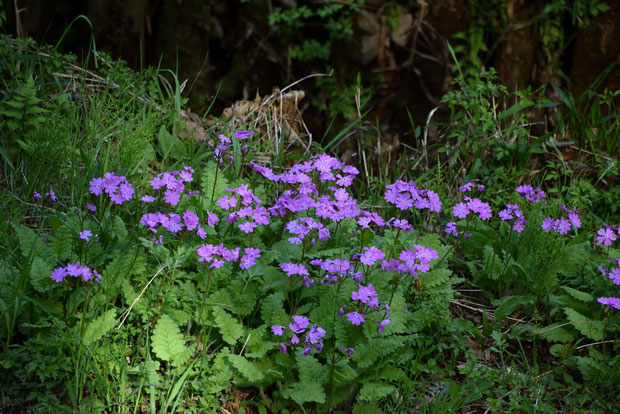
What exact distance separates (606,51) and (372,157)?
2.28 m

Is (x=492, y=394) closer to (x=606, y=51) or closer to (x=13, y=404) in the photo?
(x=13, y=404)

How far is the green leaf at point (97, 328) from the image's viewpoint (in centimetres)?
214

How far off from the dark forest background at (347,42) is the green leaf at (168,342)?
2.90 metres

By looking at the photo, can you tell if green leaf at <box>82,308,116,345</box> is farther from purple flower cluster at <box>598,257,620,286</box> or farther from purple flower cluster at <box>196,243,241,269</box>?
purple flower cluster at <box>598,257,620,286</box>

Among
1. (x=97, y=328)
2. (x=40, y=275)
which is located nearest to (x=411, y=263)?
(x=97, y=328)

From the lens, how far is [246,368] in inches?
85.2

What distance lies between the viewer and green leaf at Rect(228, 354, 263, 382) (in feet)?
7.07

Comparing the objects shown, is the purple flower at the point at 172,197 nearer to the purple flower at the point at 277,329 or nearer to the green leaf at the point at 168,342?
the green leaf at the point at 168,342

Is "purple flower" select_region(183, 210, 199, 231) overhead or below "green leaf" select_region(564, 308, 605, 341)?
overhead

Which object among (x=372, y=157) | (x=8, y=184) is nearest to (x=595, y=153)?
(x=372, y=157)

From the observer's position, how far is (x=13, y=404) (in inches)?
81.7

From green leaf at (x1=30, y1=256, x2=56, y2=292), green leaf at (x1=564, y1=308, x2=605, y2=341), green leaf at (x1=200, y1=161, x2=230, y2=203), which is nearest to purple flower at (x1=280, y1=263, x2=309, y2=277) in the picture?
green leaf at (x1=200, y1=161, x2=230, y2=203)

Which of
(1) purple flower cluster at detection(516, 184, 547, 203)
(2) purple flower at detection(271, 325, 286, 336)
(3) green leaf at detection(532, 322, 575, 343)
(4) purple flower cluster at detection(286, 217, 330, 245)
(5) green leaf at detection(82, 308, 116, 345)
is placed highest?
(4) purple flower cluster at detection(286, 217, 330, 245)

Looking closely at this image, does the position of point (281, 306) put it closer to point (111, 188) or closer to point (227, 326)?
point (227, 326)
